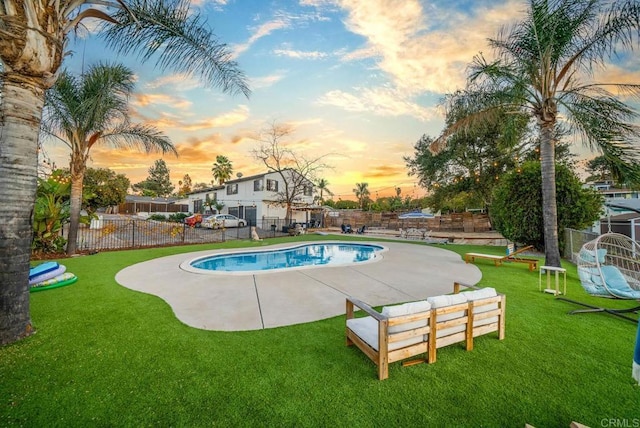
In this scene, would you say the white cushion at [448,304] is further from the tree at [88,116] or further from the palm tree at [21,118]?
the tree at [88,116]

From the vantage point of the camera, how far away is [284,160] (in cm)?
2247

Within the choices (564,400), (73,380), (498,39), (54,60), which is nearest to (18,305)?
(73,380)

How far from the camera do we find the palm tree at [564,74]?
6.32m

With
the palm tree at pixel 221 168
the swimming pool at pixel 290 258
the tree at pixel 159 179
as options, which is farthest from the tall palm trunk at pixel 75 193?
the tree at pixel 159 179

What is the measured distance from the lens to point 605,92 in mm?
6637

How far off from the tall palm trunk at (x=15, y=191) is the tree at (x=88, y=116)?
6.49 metres

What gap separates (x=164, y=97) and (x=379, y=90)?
9238mm

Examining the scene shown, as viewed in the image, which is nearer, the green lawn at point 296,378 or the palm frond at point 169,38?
the green lawn at point 296,378

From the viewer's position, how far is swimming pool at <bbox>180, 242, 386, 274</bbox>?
30.2 feet

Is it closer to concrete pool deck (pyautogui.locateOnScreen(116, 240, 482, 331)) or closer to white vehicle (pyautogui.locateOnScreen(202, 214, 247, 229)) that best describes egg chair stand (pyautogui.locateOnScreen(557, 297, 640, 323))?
concrete pool deck (pyautogui.locateOnScreen(116, 240, 482, 331))

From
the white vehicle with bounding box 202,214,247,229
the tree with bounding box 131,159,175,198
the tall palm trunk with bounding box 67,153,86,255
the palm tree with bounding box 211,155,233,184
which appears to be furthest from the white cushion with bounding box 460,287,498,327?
the tree with bounding box 131,159,175,198

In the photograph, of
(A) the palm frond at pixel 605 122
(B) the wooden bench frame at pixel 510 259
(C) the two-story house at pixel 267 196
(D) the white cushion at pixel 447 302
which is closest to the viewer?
(D) the white cushion at pixel 447 302

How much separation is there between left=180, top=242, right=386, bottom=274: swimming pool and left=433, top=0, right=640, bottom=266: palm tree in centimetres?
662
